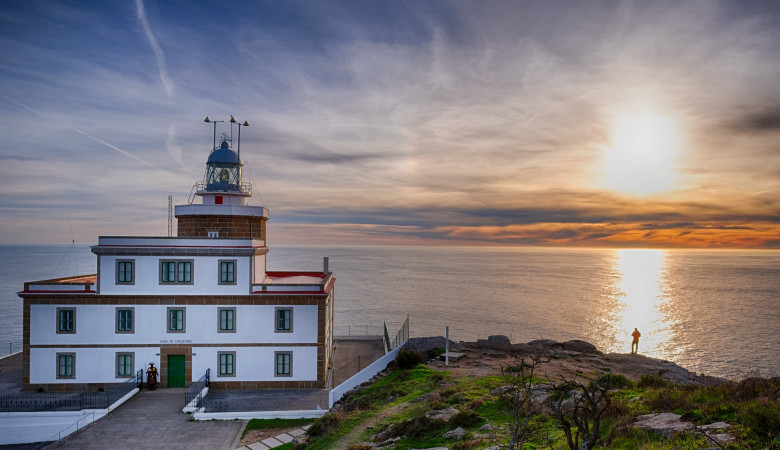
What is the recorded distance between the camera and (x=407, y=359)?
24.2 m

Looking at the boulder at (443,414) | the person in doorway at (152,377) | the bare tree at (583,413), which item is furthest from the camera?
the person in doorway at (152,377)

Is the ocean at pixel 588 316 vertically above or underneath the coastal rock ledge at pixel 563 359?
underneath

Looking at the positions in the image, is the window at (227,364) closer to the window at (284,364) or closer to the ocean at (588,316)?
the window at (284,364)

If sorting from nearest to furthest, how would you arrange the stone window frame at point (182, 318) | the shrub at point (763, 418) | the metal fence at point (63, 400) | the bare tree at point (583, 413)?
1. the bare tree at point (583, 413)
2. the shrub at point (763, 418)
3. the metal fence at point (63, 400)
4. the stone window frame at point (182, 318)

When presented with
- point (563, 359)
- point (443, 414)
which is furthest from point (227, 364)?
point (563, 359)

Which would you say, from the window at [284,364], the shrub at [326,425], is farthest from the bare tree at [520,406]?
the window at [284,364]

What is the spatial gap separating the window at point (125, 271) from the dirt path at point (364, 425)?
50.8 feet

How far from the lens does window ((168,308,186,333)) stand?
78.7 ft

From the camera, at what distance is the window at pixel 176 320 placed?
2398 cm

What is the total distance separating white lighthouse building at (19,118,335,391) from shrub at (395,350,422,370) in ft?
13.3

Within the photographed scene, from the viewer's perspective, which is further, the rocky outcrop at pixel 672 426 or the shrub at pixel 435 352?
the shrub at pixel 435 352

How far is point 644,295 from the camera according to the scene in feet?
301

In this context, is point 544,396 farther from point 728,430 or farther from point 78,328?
point 78,328

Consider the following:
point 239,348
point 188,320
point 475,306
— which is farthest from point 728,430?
point 475,306
